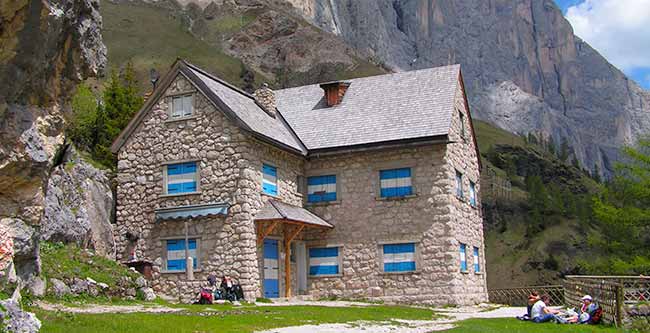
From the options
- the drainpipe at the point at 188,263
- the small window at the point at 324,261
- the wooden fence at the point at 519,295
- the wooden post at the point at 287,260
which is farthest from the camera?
the wooden fence at the point at 519,295

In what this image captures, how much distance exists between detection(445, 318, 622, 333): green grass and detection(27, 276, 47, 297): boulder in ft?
32.3

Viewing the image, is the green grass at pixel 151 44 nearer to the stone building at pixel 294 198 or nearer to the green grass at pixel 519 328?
the stone building at pixel 294 198

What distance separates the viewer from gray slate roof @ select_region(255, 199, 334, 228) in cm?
2814

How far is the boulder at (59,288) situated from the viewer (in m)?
20.6

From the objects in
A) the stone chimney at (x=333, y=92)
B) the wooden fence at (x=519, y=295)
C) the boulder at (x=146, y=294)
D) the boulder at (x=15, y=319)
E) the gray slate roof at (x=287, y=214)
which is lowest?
the wooden fence at (x=519, y=295)

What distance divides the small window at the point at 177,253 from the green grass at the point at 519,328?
11.9 m

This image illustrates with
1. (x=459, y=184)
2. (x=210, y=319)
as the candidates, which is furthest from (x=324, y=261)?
(x=210, y=319)

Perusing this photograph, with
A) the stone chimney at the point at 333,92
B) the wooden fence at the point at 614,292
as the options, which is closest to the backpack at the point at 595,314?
the wooden fence at the point at 614,292

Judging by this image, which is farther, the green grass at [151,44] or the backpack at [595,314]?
the green grass at [151,44]

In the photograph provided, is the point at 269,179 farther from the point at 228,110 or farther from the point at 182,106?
the point at 182,106

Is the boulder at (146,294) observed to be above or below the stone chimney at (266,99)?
below

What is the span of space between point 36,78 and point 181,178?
60.1 ft

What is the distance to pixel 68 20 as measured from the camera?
11.6 m

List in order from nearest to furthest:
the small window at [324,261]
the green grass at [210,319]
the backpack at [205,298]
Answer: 1. the green grass at [210,319]
2. the backpack at [205,298]
3. the small window at [324,261]
